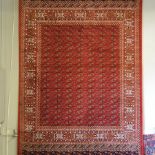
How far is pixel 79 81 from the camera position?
7.22 ft

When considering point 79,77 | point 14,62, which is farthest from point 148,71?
point 14,62

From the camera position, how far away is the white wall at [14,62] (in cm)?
Answer: 221

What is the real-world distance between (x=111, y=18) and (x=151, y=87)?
843mm

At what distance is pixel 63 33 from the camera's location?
86.8 inches

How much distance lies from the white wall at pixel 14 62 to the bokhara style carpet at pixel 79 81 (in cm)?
8

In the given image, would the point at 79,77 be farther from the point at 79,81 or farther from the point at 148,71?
the point at 148,71

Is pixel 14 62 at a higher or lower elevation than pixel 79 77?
higher

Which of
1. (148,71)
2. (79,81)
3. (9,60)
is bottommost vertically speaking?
(79,81)

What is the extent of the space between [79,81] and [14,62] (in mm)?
710

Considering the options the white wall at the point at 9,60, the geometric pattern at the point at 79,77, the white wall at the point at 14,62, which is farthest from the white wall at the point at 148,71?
the white wall at the point at 9,60

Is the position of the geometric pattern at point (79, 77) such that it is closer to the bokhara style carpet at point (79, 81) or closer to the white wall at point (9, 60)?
the bokhara style carpet at point (79, 81)

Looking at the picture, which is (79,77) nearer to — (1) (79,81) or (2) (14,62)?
(1) (79,81)

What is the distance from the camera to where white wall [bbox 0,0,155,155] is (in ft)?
7.23

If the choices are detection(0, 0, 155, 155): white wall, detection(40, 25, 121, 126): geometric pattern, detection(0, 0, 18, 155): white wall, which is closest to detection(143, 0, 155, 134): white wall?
detection(0, 0, 155, 155): white wall
